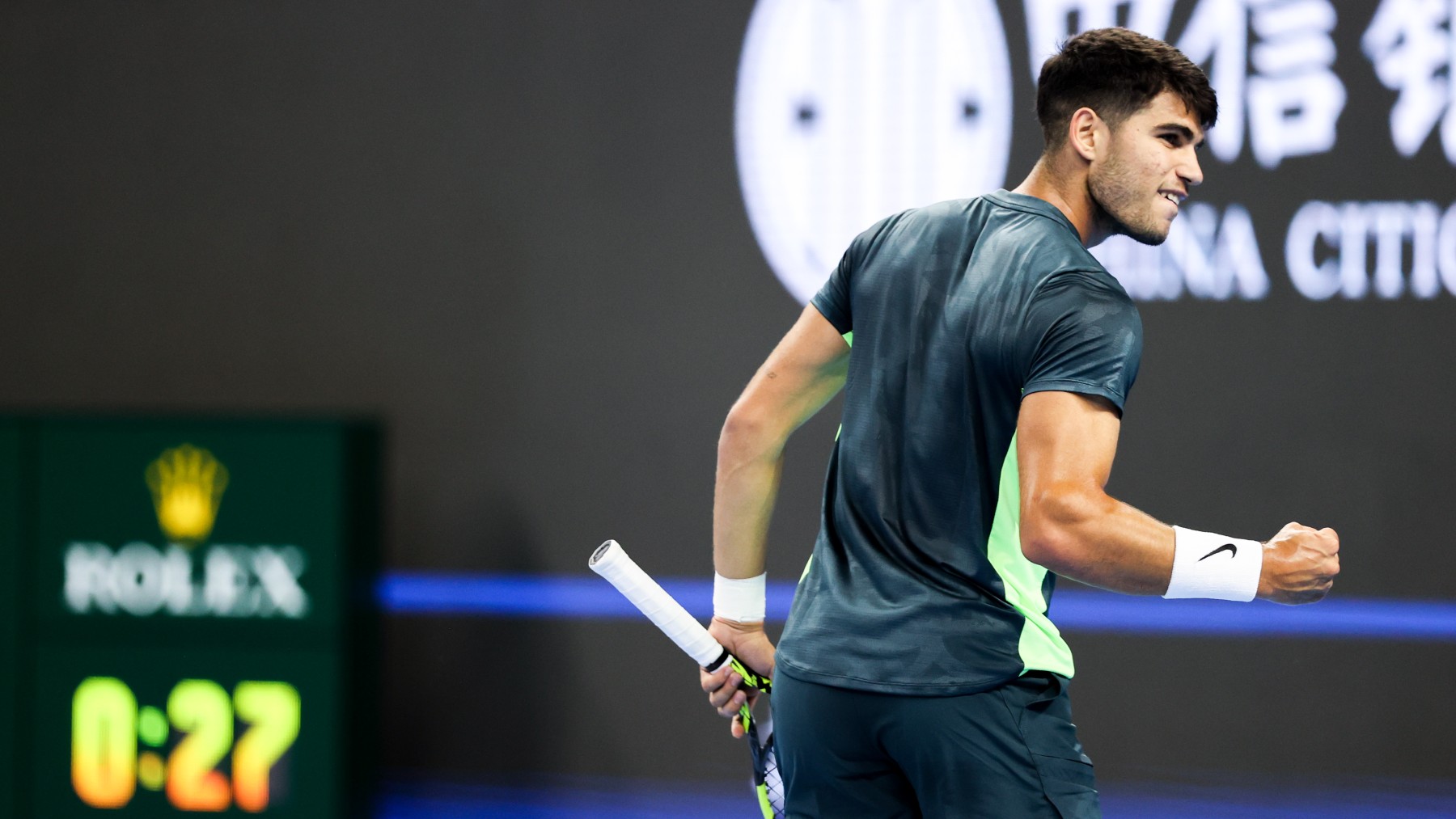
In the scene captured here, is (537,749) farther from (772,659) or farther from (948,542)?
(948,542)

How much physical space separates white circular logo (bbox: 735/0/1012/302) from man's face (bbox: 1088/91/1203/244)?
1.62 meters

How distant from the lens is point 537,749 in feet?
12.0

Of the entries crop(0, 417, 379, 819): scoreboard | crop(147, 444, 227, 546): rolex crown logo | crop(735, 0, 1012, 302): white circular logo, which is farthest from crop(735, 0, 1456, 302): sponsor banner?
crop(147, 444, 227, 546): rolex crown logo

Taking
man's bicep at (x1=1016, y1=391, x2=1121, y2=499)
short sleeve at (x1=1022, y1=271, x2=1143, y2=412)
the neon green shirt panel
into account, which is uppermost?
short sleeve at (x1=1022, y1=271, x2=1143, y2=412)

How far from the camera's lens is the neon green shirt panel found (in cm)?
174

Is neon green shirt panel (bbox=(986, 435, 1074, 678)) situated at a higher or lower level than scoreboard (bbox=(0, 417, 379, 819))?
higher

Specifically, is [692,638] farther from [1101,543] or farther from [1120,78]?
[1120,78]

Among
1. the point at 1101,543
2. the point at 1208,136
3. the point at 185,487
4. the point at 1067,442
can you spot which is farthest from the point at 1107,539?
the point at 185,487

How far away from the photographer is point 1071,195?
1.83 m

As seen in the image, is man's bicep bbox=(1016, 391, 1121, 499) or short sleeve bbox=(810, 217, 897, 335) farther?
short sleeve bbox=(810, 217, 897, 335)

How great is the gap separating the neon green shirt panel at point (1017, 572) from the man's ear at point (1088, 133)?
38 centimetres

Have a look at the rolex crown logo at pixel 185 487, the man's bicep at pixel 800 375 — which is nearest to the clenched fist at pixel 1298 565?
the man's bicep at pixel 800 375

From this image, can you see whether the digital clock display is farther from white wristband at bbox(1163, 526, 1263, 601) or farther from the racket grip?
white wristband at bbox(1163, 526, 1263, 601)

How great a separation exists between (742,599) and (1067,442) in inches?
28.5
